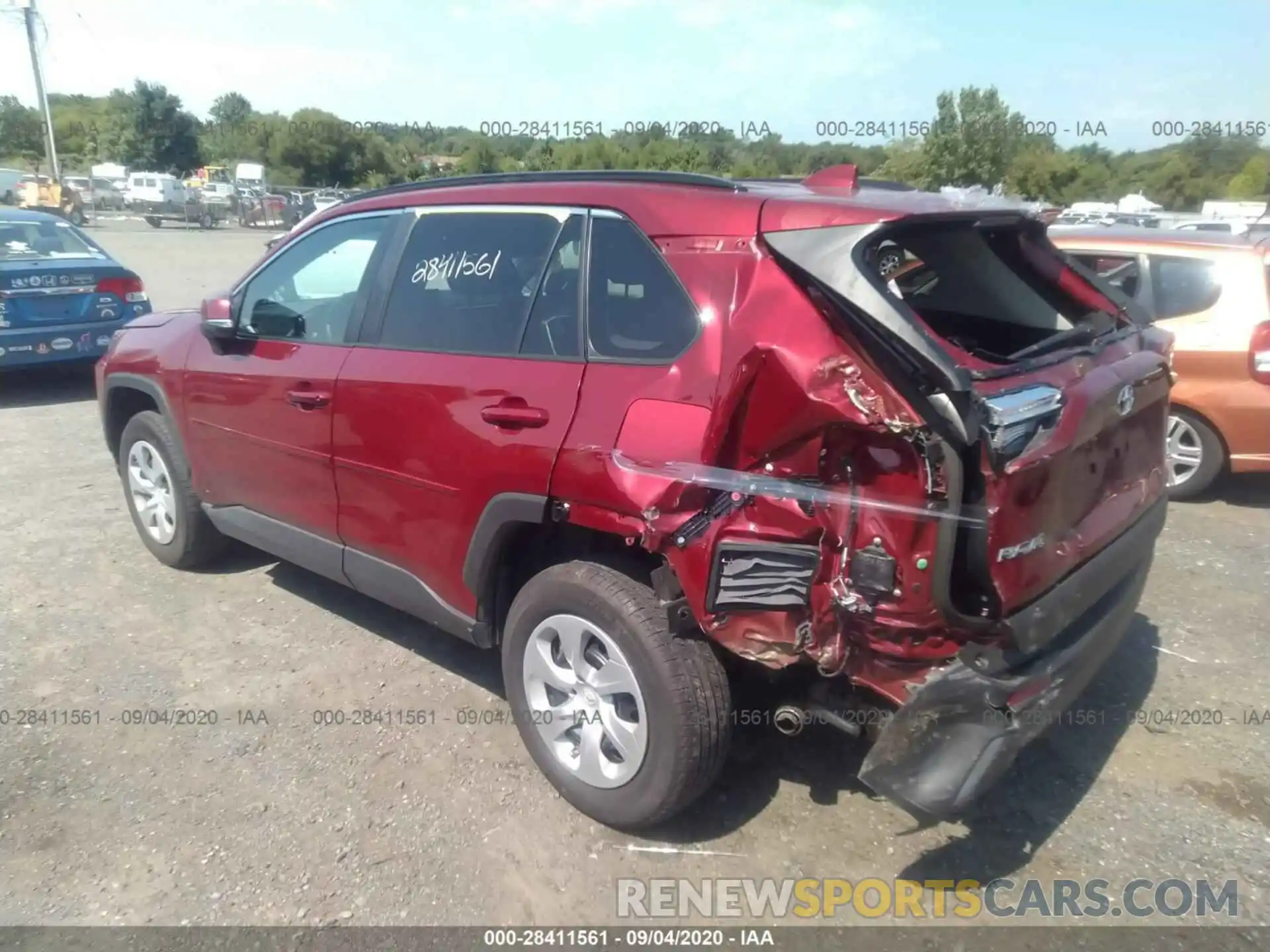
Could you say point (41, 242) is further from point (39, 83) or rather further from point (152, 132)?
point (152, 132)

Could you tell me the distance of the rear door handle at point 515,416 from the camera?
9.98 feet

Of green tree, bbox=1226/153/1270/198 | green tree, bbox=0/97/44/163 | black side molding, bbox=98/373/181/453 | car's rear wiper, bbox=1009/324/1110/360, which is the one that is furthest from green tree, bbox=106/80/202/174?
car's rear wiper, bbox=1009/324/1110/360

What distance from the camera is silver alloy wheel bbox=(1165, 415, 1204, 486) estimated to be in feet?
20.2

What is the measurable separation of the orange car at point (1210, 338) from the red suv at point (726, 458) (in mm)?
2983

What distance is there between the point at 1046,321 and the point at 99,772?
12.2 ft

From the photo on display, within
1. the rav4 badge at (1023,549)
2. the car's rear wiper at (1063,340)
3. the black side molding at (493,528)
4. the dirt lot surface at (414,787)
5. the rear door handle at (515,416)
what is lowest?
the dirt lot surface at (414,787)

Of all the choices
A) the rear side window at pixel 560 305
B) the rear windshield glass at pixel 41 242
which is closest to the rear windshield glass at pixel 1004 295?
the rear side window at pixel 560 305

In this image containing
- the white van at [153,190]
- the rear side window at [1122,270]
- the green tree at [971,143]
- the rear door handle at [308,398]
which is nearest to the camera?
the rear door handle at [308,398]

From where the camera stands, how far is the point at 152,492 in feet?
16.8

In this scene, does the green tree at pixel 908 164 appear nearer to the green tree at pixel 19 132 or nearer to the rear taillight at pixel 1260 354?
the rear taillight at pixel 1260 354

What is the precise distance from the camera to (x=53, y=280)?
859cm

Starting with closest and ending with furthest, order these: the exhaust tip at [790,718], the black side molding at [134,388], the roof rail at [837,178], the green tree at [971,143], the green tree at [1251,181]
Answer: the exhaust tip at [790,718] < the roof rail at [837,178] < the black side molding at [134,388] < the green tree at [971,143] < the green tree at [1251,181]

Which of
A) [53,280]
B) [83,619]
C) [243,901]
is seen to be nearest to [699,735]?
[243,901]

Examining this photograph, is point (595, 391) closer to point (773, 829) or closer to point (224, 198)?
point (773, 829)
